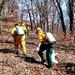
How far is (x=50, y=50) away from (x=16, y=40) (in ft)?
9.00

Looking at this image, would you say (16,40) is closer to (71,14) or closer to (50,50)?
(50,50)

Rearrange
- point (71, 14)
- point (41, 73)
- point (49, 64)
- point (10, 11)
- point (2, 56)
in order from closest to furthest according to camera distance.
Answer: point (41, 73)
point (49, 64)
point (2, 56)
point (71, 14)
point (10, 11)

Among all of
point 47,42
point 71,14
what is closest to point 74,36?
point 71,14

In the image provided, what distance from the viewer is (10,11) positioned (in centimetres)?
5409

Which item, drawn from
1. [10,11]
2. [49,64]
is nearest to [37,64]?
[49,64]

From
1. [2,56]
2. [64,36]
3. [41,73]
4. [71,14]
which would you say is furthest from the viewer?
[71,14]

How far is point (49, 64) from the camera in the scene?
11.2 metres

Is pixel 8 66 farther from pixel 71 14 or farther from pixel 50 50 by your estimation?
pixel 71 14

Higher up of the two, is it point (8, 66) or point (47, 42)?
point (47, 42)

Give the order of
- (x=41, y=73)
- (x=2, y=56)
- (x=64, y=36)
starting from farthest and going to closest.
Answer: (x=64, y=36)
(x=2, y=56)
(x=41, y=73)

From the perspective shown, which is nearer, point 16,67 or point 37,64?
point 16,67

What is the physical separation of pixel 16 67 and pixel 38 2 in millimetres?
37980

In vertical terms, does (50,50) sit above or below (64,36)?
above

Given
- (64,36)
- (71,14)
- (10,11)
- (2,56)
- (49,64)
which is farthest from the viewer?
(10,11)
